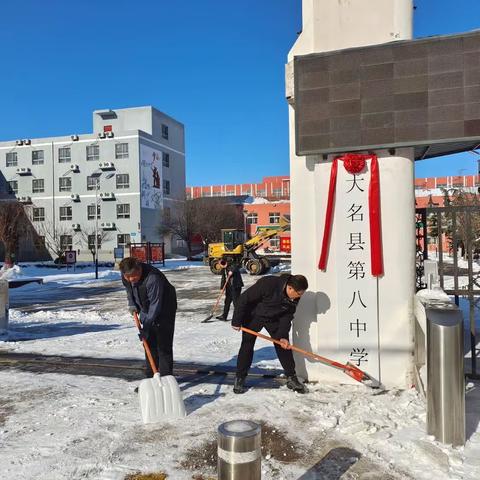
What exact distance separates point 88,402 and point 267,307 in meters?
2.17

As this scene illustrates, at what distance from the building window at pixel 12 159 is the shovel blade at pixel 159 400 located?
5463 cm

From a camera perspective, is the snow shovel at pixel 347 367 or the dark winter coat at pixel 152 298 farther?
the snow shovel at pixel 347 367

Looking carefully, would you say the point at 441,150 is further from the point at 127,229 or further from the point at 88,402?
the point at 127,229

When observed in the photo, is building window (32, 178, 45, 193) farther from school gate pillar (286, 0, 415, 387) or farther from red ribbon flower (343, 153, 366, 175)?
red ribbon flower (343, 153, 366, 175)

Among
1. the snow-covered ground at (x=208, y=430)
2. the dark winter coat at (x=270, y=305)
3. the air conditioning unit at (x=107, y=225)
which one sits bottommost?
the snow-covered ground at (x=208, y=430)

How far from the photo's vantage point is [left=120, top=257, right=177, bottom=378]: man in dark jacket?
495 cm

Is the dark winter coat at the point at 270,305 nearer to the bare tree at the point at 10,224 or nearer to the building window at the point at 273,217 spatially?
the bare tree at the point at 10,224

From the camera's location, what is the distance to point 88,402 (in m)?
5.00

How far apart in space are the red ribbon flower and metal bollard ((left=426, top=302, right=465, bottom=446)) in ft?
6.78

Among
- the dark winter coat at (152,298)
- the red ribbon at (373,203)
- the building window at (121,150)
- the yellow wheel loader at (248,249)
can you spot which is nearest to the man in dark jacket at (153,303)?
the dark winter coat at (152,298)

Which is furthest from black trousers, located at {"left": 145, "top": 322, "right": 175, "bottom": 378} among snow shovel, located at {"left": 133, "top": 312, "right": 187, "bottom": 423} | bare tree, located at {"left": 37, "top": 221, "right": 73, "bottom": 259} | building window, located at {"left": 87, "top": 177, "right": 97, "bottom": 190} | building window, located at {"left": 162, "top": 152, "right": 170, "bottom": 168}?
building window, located at {"left": 162, "top": 152, "right": 170, "bottom": 168}

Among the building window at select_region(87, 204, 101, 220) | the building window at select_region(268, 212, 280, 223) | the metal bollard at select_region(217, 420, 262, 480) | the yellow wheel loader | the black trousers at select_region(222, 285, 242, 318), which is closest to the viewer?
the metal bollard at select_region(217, 420, 262, 480)

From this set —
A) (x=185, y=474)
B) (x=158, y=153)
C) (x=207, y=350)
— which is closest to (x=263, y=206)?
(x=158, y=153)

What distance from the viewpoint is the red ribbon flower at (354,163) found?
530 centimetres
